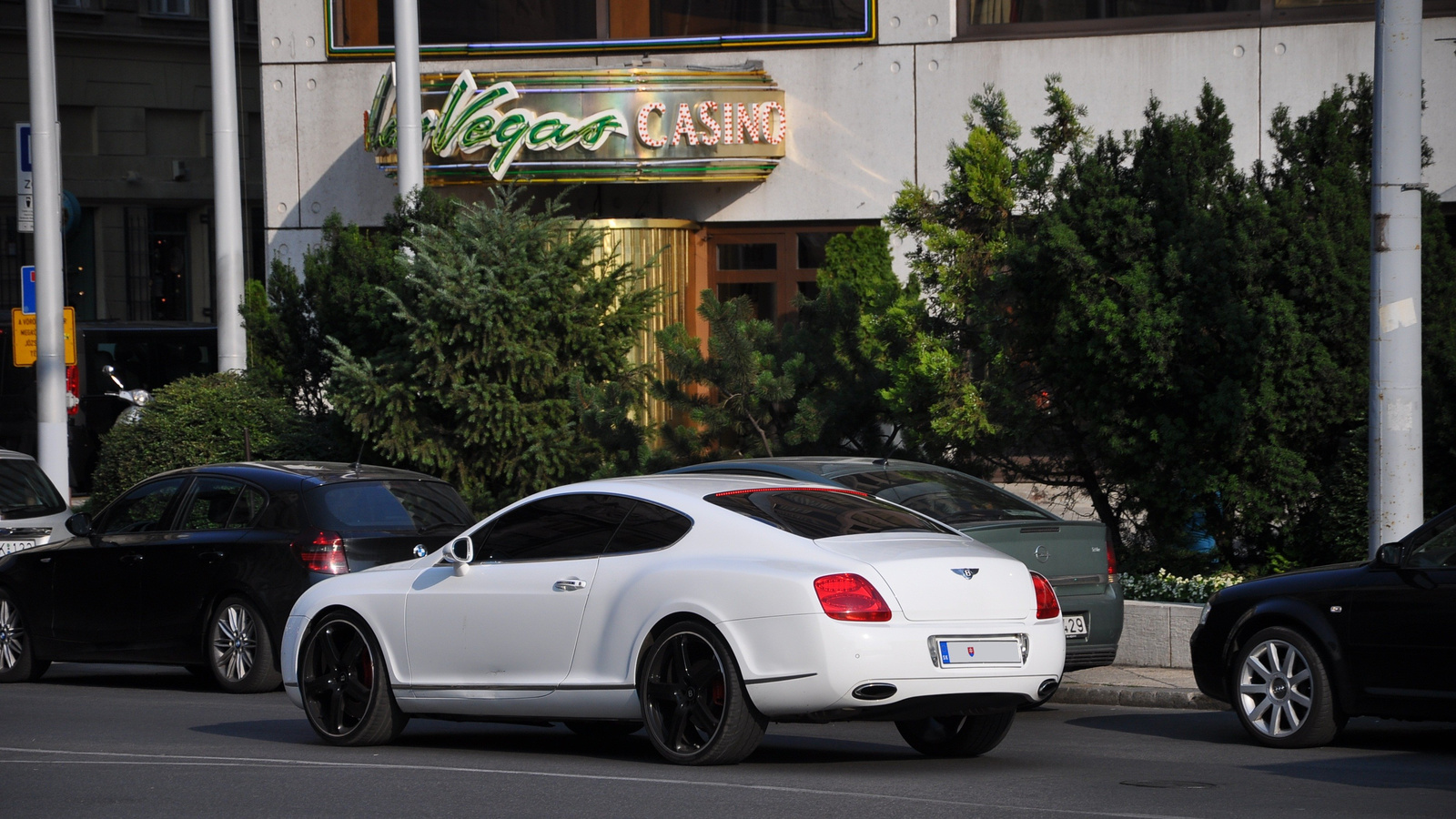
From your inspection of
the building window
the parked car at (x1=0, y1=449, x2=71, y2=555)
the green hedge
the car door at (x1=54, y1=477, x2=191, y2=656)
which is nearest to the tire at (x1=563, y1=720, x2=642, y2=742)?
the car door at (x1=54, y1=477, x2=191, y2=656)

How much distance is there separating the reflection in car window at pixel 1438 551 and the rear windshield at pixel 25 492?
11.4 m

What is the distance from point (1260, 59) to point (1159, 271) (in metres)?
8.47

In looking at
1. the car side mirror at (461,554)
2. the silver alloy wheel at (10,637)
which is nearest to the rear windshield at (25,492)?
the silver alloy wheel at (10,637)

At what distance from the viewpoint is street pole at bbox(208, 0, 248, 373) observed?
2142 cm

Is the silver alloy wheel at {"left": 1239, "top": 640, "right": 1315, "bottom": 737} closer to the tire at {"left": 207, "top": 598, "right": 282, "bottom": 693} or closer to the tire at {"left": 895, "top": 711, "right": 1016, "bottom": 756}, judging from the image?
the tire at {"left": 895, "top": 711, "right": 1016, "bottom": 756}

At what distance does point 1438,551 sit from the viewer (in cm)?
873

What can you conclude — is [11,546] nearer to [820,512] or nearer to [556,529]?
[556,529]

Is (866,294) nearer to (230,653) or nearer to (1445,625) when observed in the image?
(230,653)

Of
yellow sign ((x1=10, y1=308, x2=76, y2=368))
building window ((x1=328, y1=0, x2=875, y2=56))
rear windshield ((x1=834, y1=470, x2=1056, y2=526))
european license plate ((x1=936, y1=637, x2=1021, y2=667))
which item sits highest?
building window ((x1=328, y1=0, x2=875, y2=56))

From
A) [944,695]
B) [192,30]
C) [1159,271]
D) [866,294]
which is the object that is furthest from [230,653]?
[192,30]

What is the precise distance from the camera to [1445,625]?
8.40m

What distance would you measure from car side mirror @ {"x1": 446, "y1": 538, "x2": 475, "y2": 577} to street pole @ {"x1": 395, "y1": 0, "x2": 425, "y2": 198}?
9723 millimetres

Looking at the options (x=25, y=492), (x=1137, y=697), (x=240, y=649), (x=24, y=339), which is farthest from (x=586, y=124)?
(x=1137, y=697)

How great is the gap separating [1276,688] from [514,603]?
4.01 meters
